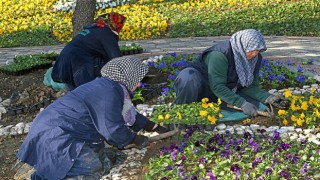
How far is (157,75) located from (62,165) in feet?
10.5

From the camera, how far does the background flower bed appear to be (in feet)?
35.9

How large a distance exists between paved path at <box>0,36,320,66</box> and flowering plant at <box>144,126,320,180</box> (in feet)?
12.8

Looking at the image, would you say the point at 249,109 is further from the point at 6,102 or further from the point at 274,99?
the point at 6,102

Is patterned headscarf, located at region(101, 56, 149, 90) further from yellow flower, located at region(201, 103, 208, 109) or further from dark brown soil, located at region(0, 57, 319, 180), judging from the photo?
yellow flower, located at region(201, 103, 208, 109)

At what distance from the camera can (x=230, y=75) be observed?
4.98 metres

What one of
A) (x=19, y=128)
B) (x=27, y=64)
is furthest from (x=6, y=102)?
(x=27, y=64)

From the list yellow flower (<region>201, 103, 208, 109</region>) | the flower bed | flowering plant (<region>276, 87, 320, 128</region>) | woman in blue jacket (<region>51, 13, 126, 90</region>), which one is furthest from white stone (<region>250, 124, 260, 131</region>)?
the flower bed

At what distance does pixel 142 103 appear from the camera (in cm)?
579

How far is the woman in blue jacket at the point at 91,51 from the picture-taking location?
5.70 meters

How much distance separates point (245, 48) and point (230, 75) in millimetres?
421

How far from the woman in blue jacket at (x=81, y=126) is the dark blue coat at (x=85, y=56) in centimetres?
205

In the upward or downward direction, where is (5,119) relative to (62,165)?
downward

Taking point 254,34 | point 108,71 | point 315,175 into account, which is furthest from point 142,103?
point 315,175

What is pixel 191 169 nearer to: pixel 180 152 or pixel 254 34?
pixel 180 152
